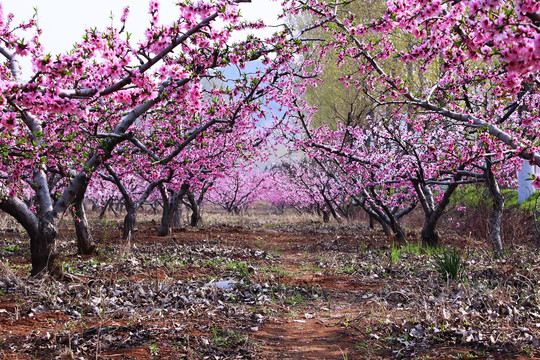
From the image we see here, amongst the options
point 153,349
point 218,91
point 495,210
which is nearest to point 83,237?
point 218,91

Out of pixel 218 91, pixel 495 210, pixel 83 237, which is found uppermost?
pixel 218 91

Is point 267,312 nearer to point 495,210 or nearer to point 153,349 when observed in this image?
point 153,349

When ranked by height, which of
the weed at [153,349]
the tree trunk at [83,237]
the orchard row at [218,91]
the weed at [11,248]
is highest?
the orchard row at [218,91]

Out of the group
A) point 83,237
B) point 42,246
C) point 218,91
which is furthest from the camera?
point 83,237

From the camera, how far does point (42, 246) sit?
259 inches

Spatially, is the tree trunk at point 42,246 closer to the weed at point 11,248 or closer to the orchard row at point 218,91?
the orchard row at point 218,91

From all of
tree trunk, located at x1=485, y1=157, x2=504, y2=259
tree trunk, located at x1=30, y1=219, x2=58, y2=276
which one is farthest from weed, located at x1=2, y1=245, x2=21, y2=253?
tree trunk, located at x1=485, y1=157, x2=504, y2=259

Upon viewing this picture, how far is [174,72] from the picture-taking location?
18.2ft

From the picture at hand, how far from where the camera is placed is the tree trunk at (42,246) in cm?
657

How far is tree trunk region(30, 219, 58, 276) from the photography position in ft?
21.6

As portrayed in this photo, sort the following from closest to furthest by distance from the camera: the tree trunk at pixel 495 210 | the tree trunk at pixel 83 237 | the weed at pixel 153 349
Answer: the weed at pixel 153 349 → the tree trunk at pixel 495 210 → the tree trunk at pixel 83 237

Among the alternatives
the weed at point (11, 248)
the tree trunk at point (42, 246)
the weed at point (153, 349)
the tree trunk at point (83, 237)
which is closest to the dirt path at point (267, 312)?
the weed at point (153, 349)

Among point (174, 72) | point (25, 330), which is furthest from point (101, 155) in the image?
point (25, 330)

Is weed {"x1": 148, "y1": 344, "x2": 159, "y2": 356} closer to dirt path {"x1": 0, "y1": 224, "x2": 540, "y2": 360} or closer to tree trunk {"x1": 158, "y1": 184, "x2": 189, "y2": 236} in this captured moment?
dirt path {"x1": 0, "y1": 224, "x2": 540, "y2": 360}
